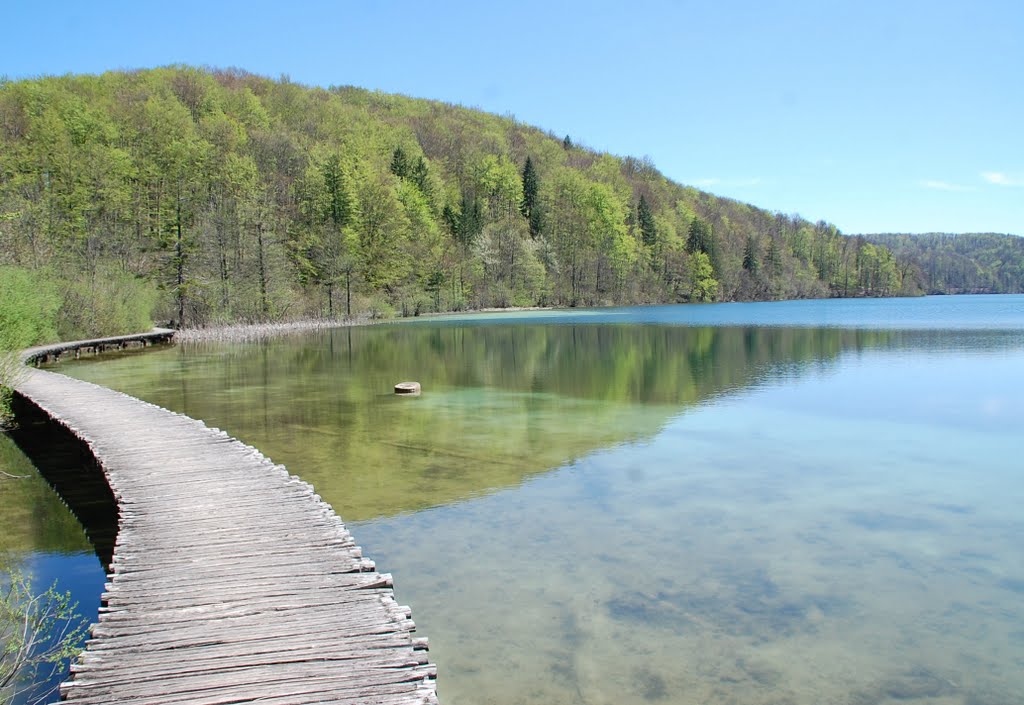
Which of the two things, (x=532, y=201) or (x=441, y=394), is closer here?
(x=441, y=394)

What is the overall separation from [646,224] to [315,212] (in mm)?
50604

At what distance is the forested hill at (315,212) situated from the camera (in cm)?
4247

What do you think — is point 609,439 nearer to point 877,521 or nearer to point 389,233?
point 877,521

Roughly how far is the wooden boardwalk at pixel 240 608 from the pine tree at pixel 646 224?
93439 mm

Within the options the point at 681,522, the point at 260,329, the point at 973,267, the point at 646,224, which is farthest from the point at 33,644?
the point at 973,267

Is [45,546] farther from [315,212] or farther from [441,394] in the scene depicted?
[315,212]

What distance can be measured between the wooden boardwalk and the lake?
0.86 meters

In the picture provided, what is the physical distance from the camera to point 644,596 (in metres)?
6.67

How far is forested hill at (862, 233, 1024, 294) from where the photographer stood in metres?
157

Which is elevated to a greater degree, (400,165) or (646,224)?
(400,165)

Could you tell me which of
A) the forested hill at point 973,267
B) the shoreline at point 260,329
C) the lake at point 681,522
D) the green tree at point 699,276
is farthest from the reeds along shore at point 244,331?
the forested hill at point 973,267

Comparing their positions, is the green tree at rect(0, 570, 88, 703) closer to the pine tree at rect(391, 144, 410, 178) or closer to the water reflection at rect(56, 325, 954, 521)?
the water reflection at rect(56, 325, 954, 521)

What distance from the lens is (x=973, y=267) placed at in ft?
545

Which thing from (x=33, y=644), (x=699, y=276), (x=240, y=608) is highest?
(x=699, y=276)
